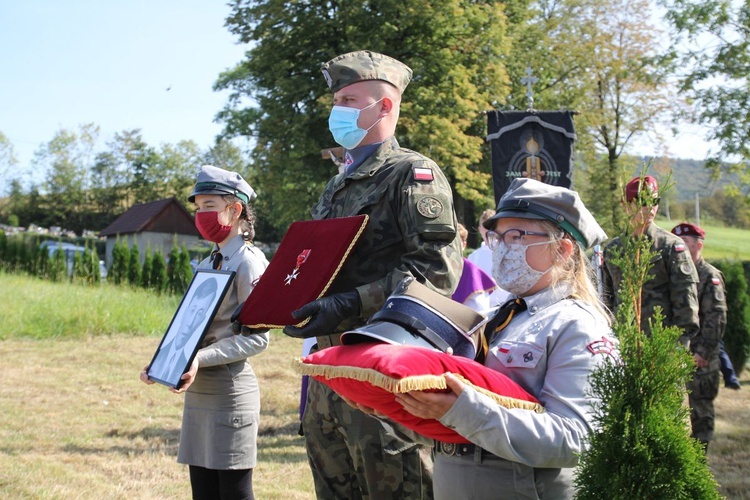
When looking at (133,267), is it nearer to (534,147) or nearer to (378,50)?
(378,50)

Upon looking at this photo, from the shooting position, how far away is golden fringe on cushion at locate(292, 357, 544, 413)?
5.95 ft

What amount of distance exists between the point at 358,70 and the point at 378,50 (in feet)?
68.2

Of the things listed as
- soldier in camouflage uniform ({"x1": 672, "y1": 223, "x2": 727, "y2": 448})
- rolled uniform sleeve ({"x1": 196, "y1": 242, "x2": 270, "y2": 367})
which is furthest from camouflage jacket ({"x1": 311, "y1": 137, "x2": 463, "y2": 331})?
soldier in camouflage uniform ({"x1": 672, "y1": 223, "x2": 727, "y2": 448})

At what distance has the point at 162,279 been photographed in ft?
82.5

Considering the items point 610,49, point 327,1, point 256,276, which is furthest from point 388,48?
point 256,276

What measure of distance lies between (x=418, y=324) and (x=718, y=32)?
75.7 feet

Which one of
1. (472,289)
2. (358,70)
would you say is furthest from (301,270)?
(472,289)

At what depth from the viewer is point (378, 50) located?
925 inches

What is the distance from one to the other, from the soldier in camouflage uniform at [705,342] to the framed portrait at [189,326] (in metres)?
4.46

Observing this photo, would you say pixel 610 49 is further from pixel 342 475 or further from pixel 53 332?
pixel 342 475

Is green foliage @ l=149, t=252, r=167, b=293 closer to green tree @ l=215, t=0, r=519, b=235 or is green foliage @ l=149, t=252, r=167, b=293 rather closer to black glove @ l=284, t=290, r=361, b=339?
green tree @ l=215, t=0, r=519, b=235

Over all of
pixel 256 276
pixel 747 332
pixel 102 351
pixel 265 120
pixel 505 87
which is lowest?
pixel 102 351

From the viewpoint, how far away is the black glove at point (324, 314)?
2809mm

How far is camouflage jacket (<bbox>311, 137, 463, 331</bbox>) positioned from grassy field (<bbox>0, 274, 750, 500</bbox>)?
124 inches
